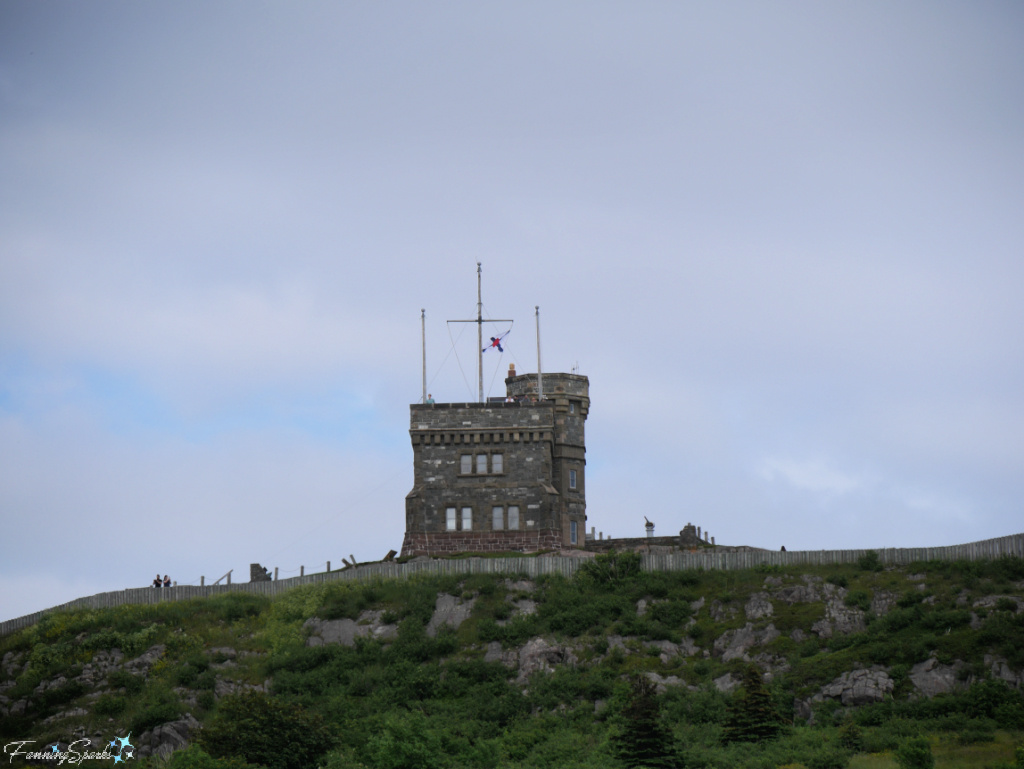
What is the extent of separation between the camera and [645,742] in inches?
2009

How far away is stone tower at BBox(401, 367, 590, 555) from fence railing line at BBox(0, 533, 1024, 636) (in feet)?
20.6

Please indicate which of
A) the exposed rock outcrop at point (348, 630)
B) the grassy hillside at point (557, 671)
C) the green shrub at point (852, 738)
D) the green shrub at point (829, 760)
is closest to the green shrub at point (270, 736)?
the grassy hillside at point (557, 671)

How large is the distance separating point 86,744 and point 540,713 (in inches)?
794

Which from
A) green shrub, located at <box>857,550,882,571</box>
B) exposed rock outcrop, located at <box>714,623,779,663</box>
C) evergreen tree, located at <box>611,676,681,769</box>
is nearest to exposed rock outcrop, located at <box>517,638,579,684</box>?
exposed rock outcrop, located at <box>714,623,779,663</box>

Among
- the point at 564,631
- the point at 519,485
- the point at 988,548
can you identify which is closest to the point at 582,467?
the point at 519,485

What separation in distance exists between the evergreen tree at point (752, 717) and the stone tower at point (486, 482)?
27.2 meters

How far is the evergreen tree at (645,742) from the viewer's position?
50.6m

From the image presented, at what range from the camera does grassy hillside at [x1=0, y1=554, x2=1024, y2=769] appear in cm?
5312

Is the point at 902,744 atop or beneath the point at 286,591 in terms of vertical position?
beneath

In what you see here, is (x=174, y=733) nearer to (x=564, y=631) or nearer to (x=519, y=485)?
(x=564, y=631)

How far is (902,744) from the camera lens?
1906 inches

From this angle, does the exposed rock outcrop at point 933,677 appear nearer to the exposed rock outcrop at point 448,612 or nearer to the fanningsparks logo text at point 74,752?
the exposed rock outcrop at point 448,612

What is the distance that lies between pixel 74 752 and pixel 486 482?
3224 centimetres

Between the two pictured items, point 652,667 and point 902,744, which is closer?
point 902,744
